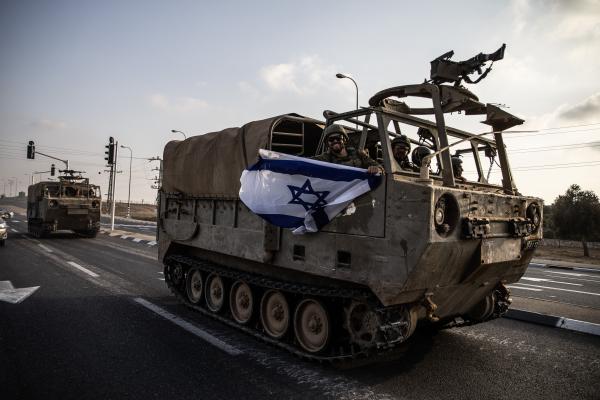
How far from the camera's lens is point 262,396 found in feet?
13.2

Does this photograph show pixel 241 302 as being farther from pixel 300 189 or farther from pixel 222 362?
pixel 300 189

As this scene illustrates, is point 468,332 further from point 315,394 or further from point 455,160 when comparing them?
point 315,394

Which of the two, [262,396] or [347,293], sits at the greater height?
[347,293]

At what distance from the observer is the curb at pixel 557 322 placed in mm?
6484

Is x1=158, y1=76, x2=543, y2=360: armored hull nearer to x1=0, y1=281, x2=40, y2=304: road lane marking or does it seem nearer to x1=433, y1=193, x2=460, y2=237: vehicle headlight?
x1=433, y1=193, x2=460, y2=237: vehicle headlight

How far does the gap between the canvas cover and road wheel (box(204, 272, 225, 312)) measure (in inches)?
58.4

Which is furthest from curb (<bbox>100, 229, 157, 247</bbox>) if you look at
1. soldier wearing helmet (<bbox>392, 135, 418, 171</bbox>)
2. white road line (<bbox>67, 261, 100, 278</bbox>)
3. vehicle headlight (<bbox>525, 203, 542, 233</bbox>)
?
vehicle headlight (<bbox>525, 203, 542, 233</bbox>)

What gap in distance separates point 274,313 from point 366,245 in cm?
211

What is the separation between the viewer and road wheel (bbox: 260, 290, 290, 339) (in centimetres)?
558

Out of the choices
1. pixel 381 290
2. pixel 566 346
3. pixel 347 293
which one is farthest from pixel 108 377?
pixel 566 346

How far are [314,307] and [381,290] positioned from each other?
4.04ft

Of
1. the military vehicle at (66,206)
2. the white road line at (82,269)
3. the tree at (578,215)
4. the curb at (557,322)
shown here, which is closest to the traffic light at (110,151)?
the military vehicle at (66,206)

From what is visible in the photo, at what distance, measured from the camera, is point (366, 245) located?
447cm

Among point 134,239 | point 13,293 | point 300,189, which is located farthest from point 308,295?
point 134,239
